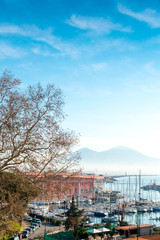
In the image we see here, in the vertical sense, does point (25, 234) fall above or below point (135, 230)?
below

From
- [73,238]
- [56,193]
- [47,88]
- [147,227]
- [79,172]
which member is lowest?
[73,238]

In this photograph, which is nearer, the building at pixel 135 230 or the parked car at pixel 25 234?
the building at pixel 135 230

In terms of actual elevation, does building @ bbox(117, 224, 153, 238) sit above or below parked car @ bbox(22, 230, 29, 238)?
above

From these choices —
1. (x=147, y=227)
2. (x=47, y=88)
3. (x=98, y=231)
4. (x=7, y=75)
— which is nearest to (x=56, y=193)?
(x=47, y=88)

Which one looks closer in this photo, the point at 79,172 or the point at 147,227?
the point at 79,172

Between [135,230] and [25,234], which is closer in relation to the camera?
[135,230]

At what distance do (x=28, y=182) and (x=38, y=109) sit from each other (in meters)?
2.61

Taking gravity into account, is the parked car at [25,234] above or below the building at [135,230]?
below

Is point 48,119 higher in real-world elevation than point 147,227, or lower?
higher

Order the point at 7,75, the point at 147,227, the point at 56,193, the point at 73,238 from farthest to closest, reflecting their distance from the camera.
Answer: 1. the point at 73,238
2. the point at 147,227
3. the point at 7,75
4. the point at 56,193

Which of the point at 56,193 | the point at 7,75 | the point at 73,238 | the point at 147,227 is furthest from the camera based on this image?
the point at 73,238

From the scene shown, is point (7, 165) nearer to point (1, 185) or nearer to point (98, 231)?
point (1, 185)

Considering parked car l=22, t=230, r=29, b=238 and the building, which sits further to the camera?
parked car l=22, t=230, r=29, b=238

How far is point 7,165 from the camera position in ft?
28.8
